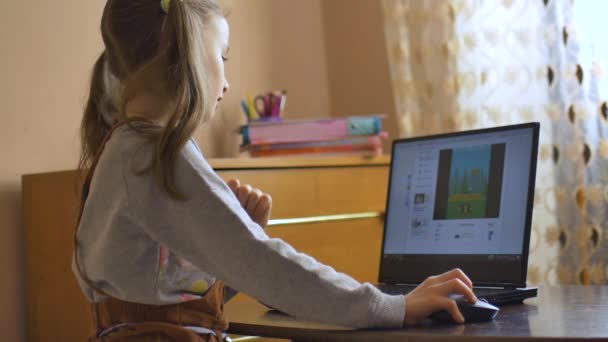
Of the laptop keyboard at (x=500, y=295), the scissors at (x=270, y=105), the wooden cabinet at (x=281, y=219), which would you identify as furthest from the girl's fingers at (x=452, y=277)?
the scissors at (x=270, y=105)

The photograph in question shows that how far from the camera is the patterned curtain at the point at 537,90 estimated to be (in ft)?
7.36

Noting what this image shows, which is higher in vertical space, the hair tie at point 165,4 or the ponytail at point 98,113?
the hair tie at point 165,4

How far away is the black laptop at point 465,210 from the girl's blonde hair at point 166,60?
0.53 m

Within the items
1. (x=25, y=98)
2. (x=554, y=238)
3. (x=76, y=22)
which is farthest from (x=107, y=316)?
(x=554, y=238)

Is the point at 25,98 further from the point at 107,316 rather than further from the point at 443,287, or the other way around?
the point at 443,287

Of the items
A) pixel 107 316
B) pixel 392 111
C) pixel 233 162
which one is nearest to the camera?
pixel 107 316

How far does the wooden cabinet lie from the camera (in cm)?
184

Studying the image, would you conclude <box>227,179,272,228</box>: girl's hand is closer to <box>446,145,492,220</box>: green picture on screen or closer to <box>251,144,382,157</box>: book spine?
<box>446,145,492,220</box>: green picture on screen

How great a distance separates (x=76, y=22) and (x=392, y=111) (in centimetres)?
126

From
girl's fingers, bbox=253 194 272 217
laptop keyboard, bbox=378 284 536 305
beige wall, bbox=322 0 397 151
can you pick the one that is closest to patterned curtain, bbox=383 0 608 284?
beige wall, bbox=322 0 397 151

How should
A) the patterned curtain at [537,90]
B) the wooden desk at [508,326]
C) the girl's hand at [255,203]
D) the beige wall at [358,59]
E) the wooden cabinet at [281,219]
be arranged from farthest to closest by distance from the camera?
the beige wall at [358,59] → the patterned curtain at [537,90] → the wooden cabinet at [281,219] → the girl's hand at [255,203] → the wooden desk at [508,326]

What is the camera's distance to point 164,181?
1.10 m

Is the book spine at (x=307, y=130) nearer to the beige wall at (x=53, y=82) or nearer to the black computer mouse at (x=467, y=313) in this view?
the beige wall at (x=53, y=82)

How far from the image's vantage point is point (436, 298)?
1101mm
